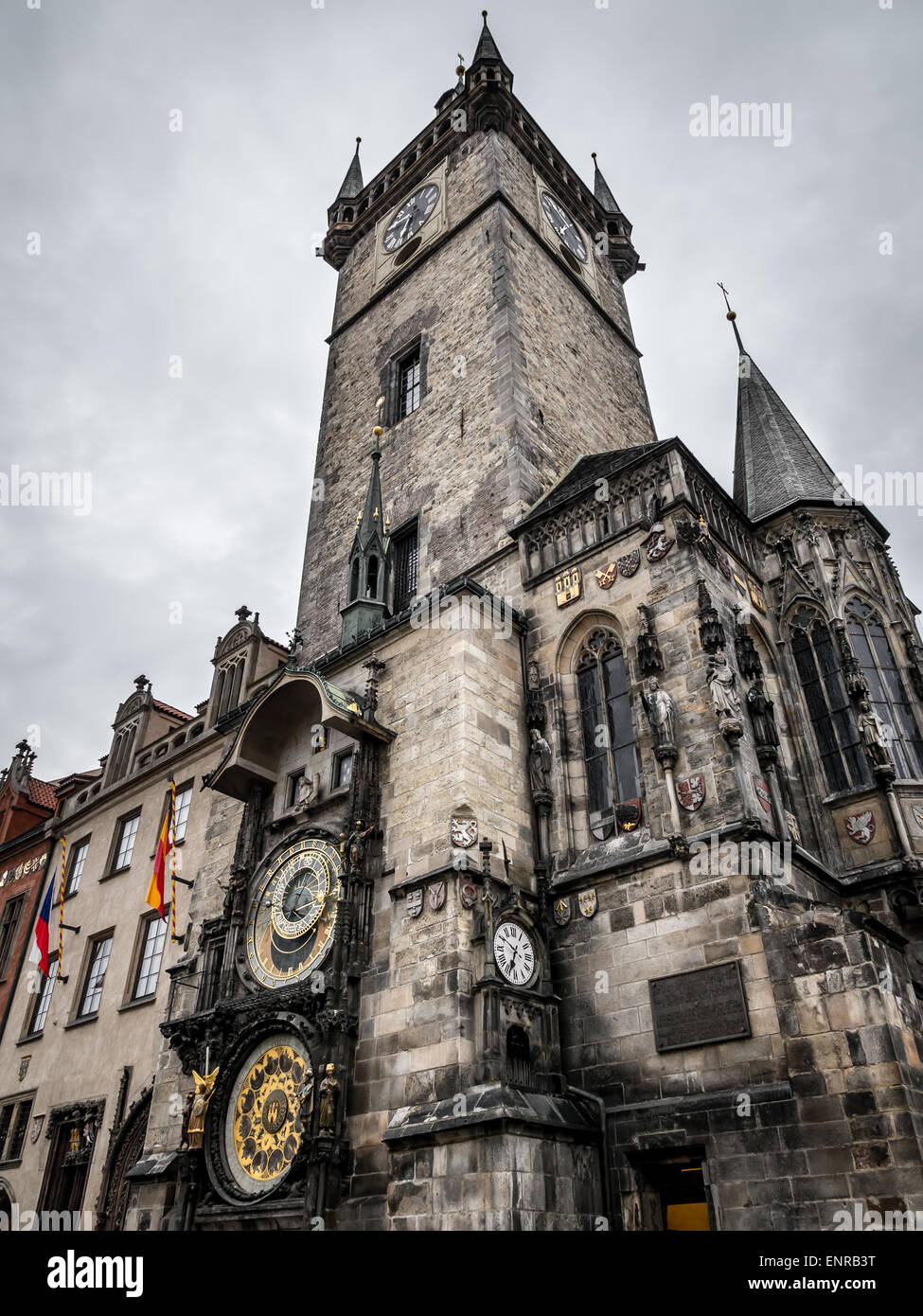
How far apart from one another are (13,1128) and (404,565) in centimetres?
1357

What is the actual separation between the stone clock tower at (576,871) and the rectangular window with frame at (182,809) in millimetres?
2650

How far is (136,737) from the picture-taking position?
23156mm

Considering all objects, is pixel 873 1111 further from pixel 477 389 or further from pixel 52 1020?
pixel 52 1020

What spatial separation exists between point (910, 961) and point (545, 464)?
1096 cm

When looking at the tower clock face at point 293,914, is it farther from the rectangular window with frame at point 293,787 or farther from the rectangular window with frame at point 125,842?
the rectangular window with frame at point 125,842

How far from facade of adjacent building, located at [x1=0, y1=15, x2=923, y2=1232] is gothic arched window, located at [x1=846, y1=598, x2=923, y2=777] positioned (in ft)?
0.18

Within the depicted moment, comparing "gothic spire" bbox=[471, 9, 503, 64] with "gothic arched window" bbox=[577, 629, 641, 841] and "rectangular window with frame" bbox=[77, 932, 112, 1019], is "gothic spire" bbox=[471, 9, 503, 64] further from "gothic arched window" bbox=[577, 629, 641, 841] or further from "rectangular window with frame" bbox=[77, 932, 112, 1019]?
"rectangular window with frame" bbox=[77, 932, 112, 1019]

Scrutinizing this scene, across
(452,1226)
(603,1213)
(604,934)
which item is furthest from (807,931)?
→ (452,1226)

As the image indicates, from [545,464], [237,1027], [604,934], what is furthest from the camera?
[545,464]

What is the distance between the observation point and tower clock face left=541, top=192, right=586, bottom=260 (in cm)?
2595

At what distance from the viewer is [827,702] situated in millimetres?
13703

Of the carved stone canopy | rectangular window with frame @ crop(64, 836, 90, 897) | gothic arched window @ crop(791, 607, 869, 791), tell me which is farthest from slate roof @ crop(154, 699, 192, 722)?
gothic arched window @ crop(791, 607, 869, 791)

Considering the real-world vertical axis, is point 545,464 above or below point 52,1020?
above

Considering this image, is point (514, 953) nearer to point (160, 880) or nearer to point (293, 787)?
point (293, 787)
